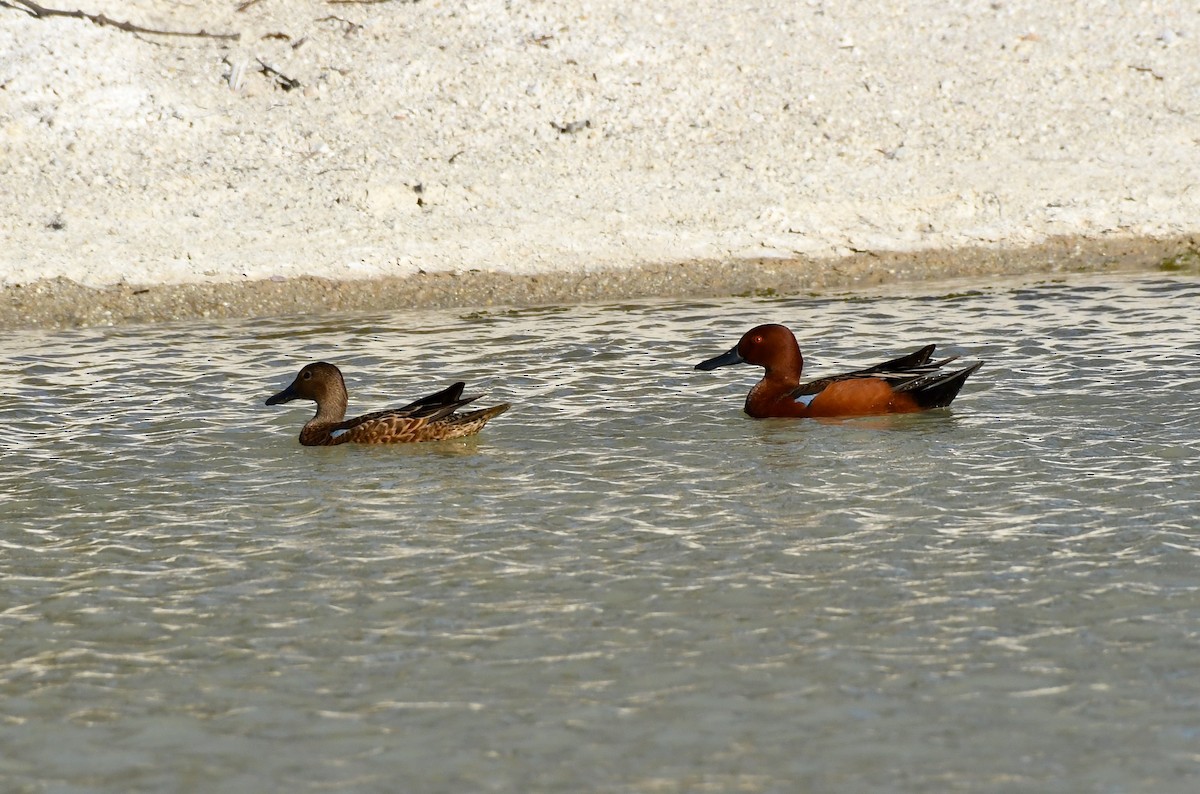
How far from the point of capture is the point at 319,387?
445 inches

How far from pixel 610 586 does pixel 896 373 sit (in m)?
4.19

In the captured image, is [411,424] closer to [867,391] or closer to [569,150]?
[867,391]

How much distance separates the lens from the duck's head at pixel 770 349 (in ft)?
38.5

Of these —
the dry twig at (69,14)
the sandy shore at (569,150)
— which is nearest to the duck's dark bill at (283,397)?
the sandy shore at (569,150)

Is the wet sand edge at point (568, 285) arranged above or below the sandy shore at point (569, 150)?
below

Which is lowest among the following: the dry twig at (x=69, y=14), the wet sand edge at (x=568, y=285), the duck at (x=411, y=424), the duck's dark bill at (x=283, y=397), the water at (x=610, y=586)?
the water at (x=610, y=586)

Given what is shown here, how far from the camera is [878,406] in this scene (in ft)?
37.3

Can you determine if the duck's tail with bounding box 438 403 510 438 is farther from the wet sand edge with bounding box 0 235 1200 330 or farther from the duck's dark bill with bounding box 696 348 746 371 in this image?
the wet sand edge with bounding box 0 235 1200 330

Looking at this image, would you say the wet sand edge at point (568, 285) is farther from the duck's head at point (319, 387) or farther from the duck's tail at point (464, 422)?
the duck's tail at point (464, 422)

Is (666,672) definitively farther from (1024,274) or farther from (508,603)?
(1024,274)

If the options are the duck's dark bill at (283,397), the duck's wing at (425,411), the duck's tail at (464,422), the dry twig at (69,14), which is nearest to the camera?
the duck's wing at (425,411)

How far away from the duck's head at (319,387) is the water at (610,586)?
275mm

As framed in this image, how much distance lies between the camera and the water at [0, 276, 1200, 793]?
19.4ft

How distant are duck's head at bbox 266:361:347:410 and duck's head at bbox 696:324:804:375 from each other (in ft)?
8.16
